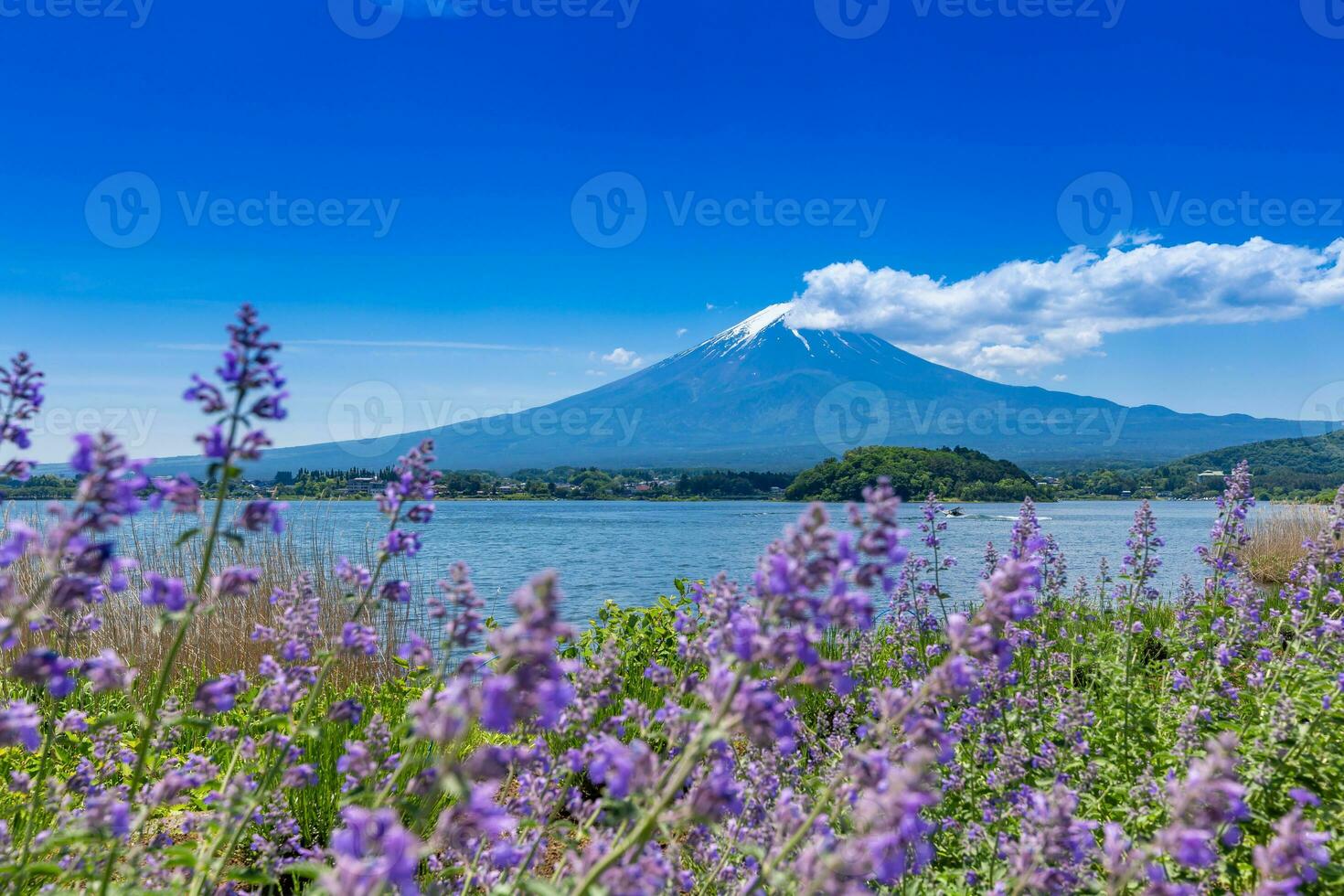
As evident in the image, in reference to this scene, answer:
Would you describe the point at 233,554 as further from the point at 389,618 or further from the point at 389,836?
the point at 389,836

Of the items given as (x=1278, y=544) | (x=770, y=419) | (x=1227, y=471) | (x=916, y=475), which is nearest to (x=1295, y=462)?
(x=1227, y=471)

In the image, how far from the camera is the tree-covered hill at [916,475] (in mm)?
54562

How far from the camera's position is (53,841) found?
6.56ft

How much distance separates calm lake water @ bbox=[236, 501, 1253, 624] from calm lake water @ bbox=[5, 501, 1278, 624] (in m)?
0.05

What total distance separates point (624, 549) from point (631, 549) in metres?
0.26

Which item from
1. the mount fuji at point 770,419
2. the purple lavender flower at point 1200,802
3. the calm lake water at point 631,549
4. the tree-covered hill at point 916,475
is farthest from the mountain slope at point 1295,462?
the purple lavender flower at point 1200,802

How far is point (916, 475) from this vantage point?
186 ft

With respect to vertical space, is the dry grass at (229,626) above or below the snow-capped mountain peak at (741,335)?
below

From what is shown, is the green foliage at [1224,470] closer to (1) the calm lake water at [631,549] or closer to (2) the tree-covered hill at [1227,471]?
(2) the tree-covered hill at [1227,471]

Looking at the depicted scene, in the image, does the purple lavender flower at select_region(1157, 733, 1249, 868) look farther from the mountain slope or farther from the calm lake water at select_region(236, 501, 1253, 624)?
the mountain slope

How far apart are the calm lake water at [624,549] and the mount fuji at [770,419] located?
76117 millimetres

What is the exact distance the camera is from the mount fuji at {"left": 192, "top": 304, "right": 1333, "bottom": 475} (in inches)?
5640

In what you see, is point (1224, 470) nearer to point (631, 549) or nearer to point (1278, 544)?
point (631, 549)

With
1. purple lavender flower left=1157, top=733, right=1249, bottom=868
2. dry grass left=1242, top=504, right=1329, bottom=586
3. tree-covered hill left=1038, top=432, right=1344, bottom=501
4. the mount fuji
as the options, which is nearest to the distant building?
purple lavender flower left=1157, top=733, right=1249, bottom=868
